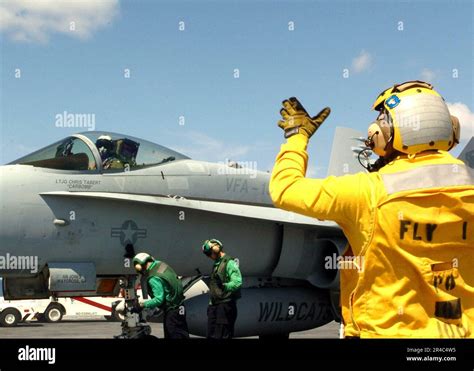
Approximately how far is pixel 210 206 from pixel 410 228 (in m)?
6.70

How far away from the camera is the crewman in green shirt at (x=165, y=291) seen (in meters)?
7.27

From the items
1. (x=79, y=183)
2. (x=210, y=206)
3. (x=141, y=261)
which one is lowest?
(x=141, y=261)

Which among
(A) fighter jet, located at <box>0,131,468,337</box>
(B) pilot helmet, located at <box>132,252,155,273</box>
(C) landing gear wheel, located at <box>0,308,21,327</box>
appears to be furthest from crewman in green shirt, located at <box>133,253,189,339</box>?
(C) landing gear wheel, located at <box>0,308,21,327</box>

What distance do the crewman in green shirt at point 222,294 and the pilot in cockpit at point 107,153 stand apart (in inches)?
65.1

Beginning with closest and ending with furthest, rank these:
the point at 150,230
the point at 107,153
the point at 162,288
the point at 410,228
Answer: the point at 410,228 → the point at 162,288 → the point at 150,230 → the point at 107,153

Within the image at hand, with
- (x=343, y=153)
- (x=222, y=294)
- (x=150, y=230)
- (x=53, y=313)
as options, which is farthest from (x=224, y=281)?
(x=53, y=313)

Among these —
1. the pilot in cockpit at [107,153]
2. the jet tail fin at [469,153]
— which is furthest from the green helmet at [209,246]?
the jet tail fin at [469,153]

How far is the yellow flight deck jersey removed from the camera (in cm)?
180

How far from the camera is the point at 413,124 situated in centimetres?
191

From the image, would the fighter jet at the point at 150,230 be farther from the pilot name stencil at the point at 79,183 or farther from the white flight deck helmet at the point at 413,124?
the white flight deck helmet at the point at 413,124

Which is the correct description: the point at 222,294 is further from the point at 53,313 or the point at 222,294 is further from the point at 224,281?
the point at 53,313

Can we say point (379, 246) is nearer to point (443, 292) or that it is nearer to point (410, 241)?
point (410, 241)

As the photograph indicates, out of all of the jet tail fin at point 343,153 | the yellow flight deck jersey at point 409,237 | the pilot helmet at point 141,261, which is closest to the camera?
the yellow flight deck jersey at point 409,237

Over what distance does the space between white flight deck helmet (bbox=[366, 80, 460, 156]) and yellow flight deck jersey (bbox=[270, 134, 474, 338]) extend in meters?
0.08
